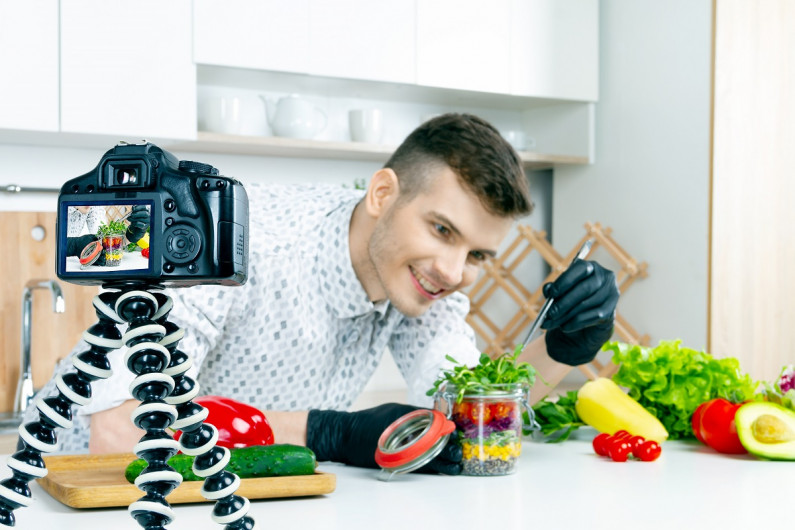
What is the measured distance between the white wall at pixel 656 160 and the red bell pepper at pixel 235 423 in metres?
2.12

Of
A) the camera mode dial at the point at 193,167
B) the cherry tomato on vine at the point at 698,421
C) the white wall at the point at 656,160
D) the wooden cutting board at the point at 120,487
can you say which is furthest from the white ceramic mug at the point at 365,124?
the camera mode dial at the point at 193,167

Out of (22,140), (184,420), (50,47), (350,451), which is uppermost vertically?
(50,47)

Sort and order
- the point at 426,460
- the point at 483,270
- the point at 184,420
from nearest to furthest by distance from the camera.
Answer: the point at 184,420 → the point at 426,460 → the point at 483,270

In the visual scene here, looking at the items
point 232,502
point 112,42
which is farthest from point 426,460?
point 112,42

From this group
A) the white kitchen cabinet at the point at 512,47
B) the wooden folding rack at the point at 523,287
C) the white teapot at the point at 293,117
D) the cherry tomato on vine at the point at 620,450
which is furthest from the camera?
the wooden folding rack at the point at 523,287

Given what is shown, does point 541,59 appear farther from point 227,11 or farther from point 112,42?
point 112,42

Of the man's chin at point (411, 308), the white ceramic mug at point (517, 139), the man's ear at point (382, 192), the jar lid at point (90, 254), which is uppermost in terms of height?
the white ceramic mug at point (517, 139)

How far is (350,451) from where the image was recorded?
40.4 inches

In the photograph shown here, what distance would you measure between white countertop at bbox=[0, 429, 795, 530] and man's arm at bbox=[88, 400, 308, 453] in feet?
0.26

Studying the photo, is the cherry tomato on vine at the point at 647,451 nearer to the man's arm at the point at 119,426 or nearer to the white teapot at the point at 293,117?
the man's arm at the point at 119,426

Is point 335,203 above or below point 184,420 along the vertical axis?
above

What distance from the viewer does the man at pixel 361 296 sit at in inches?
46.7

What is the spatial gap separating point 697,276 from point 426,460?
2121mm

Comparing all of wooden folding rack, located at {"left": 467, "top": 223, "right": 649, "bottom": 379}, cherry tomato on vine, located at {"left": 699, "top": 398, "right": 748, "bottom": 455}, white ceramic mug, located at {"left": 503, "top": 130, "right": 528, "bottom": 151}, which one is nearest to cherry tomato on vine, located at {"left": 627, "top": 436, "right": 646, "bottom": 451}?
cherry tomato on vine, located at {"left": 699, "top": 398, "right": 748, "bottom": 455}
